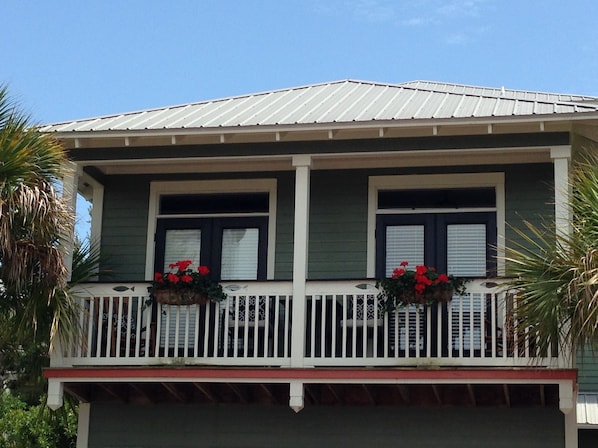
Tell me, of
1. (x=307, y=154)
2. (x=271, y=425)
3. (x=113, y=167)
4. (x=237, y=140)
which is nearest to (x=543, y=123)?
(x=307, y=154)

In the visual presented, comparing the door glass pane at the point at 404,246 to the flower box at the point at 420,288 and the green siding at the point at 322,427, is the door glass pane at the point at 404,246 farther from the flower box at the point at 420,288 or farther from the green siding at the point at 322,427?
the green siding at the point at 322,427

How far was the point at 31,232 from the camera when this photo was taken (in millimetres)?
13711

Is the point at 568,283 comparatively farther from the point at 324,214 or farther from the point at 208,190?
the point at 208,190

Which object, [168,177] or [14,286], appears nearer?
[14,286]

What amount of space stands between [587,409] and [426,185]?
3.68m

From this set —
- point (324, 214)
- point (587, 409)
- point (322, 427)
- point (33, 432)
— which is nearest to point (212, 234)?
point (324, 214)

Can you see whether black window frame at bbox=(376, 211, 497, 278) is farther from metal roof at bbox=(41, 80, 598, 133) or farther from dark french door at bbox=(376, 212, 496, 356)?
metal roof at bbox=(41, 80, 598, 133)

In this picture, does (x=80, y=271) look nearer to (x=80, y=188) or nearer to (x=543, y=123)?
(x=80, y=188)

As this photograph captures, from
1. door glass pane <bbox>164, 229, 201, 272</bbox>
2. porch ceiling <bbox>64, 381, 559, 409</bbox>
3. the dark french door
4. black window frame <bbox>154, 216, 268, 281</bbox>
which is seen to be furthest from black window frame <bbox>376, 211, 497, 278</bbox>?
door glass pane <bbox>164, 229, 201, 272</bbox>

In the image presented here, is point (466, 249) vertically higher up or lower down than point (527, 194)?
lower down

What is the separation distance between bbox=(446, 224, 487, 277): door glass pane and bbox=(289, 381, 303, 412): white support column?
3.02m

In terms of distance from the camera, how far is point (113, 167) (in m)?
16.7

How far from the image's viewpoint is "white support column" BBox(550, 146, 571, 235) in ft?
45.1

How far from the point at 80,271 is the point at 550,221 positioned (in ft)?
20.7
